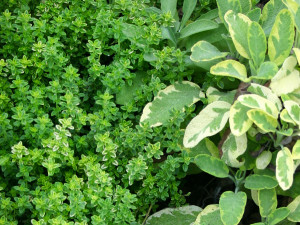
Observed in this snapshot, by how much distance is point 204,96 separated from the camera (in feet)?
6.72

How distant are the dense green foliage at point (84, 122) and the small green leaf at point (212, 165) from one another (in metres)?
0.07

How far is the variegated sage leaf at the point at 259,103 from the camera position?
66.7 inches

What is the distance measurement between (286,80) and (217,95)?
281 millimetres

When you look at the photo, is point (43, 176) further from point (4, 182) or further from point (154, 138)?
point (154, 138)

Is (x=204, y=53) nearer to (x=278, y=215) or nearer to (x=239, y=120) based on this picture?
(x=239, y=120)

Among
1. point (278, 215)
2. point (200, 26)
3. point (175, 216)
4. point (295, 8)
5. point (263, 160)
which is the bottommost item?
point (175, 216)

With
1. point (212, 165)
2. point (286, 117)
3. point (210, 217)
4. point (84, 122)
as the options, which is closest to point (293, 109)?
point (286, 117)

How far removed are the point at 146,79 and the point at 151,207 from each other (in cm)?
51

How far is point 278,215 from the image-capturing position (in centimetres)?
178

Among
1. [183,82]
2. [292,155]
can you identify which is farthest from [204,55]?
[292,155]

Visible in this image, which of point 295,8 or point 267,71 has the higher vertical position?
point 295,8

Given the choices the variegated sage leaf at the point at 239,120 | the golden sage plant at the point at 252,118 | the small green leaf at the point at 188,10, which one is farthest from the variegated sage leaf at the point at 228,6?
the variegated sage leaf at the point at 239,120

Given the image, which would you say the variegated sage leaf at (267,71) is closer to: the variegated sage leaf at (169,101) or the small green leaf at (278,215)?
the variegated sage leaf at (169,101)

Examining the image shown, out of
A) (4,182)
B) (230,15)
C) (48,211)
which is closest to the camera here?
(48,211)
